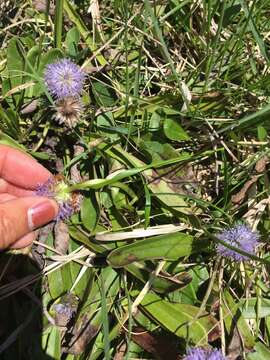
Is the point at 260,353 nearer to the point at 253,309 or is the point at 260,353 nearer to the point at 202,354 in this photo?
the point at 253,309

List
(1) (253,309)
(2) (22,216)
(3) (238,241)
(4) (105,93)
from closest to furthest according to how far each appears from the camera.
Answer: (2) (22,216)
(3) (238,241)
(1) (253,309)
(4) (105,93)

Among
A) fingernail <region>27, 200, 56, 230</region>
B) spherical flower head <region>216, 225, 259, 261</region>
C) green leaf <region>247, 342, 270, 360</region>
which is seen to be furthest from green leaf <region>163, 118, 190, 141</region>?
green leaf <region>247, 342, 270, 360</region>

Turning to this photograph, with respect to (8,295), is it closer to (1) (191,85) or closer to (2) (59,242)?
(2) (59,242)

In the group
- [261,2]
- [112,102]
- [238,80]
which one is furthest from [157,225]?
[261,2]

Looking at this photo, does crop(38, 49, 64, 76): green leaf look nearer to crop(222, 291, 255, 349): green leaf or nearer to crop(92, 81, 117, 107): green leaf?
crop(92, 81, 117, 107): green leaf

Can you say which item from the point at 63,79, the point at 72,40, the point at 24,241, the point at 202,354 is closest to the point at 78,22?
the point at 72,40

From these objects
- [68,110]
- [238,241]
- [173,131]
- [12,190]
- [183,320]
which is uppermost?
[68,110]
